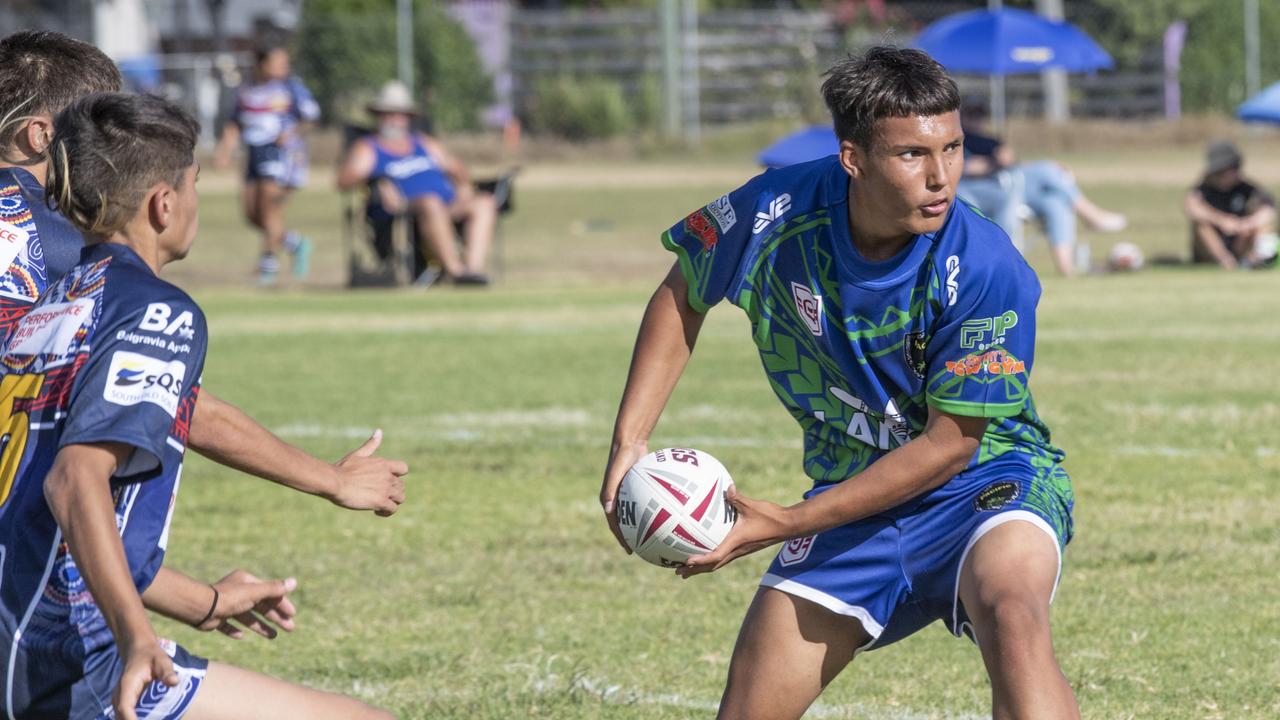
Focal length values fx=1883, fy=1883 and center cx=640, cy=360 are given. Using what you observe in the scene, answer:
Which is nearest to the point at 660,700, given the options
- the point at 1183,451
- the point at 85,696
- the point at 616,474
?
the point at 616,474

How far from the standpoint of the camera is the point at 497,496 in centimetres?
805

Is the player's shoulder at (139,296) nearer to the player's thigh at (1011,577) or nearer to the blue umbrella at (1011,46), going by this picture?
the player's thigh at (1011,577)

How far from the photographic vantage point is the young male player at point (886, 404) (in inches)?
153

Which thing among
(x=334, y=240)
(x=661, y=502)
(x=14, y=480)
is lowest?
(x=334, y=240)

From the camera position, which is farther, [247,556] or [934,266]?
[247,556]

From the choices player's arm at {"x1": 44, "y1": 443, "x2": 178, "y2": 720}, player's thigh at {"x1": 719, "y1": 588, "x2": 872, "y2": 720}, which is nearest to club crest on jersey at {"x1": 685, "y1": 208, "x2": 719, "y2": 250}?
player's thigh at {"x1": 719, "y1": 588, "x2": 872, "y2": 720}

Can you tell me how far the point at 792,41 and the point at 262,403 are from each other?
2610 centimetres

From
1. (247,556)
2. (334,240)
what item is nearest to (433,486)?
(247,556)

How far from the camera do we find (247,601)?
356 cm

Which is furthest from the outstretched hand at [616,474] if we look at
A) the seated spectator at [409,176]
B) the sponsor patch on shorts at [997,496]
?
the seated spectator at [409,176]

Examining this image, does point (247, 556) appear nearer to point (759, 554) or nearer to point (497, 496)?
point (497, 496)

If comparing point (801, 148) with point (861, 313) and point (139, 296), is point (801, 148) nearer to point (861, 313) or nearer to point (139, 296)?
point (861, 313)

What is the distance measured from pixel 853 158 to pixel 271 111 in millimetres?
15091

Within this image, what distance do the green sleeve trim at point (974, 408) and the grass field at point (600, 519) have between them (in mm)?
1255
